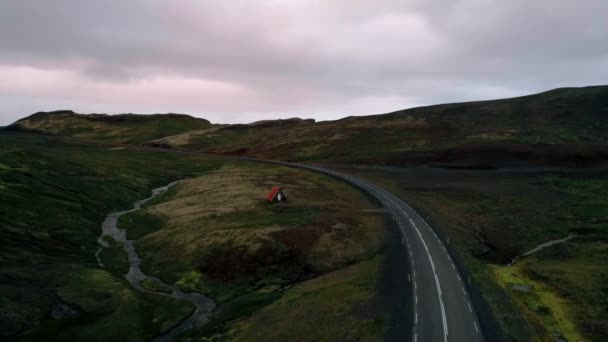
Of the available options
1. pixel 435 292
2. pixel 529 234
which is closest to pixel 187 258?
pixel 435 292

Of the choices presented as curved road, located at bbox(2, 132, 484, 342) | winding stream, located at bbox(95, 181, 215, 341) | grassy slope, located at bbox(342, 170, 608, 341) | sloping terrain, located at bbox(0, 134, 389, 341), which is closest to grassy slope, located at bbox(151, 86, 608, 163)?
grassy slope, located at bbox(342, 170, 608, 341)

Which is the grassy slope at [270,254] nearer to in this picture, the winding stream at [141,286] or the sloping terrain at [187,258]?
the sloping terrain at [187,258]

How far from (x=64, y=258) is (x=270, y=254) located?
102ft

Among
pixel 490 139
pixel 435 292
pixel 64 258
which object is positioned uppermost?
pixel 490 139

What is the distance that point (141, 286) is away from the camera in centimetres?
5812

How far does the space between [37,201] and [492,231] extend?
8486cm

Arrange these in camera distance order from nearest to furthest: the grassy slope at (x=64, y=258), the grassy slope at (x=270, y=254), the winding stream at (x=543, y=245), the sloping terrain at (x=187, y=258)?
the grassy slope at (x=270, y=254)
the sloping terrain at (x=187, y=258)
the grassy slope at (x=64, y=258)
the winding stream at (x=543, y=245)

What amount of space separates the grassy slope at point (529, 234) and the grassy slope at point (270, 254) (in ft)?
43.3

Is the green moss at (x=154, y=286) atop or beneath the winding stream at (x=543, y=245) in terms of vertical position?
beneath

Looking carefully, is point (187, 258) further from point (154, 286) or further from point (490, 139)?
point (490, 139)

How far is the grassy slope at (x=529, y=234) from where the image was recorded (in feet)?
133

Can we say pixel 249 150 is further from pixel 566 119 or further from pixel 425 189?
pixel 566 119

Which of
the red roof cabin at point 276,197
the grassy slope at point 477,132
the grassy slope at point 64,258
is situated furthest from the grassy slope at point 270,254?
the grassy slope at point 477,132

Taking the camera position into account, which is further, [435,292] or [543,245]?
[543,245]
